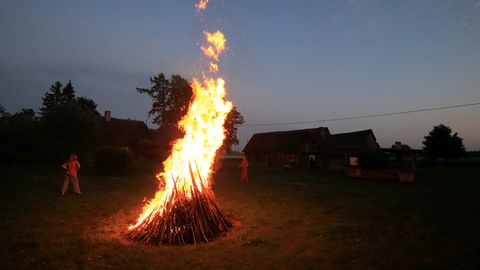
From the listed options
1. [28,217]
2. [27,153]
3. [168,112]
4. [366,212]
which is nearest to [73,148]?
[27,153]

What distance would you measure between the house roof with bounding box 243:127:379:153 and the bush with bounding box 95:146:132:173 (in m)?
→ 24.7

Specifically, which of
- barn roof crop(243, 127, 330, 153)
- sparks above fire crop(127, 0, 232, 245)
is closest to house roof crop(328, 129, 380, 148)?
barn roof crop(243, 127, 330, 153)

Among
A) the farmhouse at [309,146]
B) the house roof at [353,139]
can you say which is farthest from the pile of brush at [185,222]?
the house roof at [353,139]

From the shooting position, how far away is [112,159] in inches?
938

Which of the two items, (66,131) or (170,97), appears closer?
(66,131)

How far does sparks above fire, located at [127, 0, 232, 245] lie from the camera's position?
24.6ft

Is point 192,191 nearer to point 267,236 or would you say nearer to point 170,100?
point 267,236

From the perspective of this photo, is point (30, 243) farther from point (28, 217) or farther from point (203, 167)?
point (203, 167)

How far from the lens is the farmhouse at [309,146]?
40.1 metres

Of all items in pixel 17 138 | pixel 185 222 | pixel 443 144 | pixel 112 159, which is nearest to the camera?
pixel 185 222

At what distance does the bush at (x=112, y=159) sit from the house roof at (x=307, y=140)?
24.7 meters

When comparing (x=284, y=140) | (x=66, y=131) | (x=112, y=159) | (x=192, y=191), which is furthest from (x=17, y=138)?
(x=284, y=140)

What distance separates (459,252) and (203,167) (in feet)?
22.2

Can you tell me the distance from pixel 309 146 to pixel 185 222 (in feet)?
119
